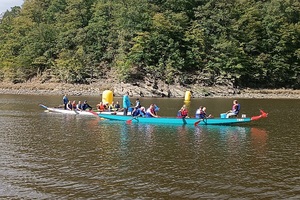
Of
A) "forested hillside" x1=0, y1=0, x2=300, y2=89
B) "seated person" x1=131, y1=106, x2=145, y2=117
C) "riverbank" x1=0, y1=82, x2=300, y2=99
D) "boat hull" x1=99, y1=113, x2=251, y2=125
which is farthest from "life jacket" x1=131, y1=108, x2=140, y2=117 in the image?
"forested hillside" x1=0, y1=0, x2=300, y2=89

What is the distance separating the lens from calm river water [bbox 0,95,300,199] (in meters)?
15.6

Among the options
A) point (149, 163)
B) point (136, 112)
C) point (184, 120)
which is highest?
point (136, 112)

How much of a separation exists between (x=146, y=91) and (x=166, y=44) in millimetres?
15184

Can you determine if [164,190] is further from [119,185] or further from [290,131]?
[290,131]

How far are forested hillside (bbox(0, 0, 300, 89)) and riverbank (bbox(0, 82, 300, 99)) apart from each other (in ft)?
9.96

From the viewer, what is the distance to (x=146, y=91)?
90562 millimetres

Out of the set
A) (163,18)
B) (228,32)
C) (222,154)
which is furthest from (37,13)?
(222,154)

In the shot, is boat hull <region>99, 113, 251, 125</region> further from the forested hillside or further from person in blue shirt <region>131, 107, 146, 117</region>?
the forested hillside

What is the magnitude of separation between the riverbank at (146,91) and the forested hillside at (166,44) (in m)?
3.04

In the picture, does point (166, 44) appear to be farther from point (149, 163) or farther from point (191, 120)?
point (149, 163)

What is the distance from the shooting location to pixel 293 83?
105938mm

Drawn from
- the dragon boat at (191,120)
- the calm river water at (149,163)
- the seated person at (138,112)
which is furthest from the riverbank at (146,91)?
the calm river water at (149,163)

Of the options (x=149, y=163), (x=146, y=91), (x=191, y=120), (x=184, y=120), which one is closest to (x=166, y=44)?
(x=146, y=91)

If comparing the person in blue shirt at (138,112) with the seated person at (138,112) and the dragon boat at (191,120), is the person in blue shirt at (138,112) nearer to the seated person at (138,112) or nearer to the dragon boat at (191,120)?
the seated person at (138,112)
